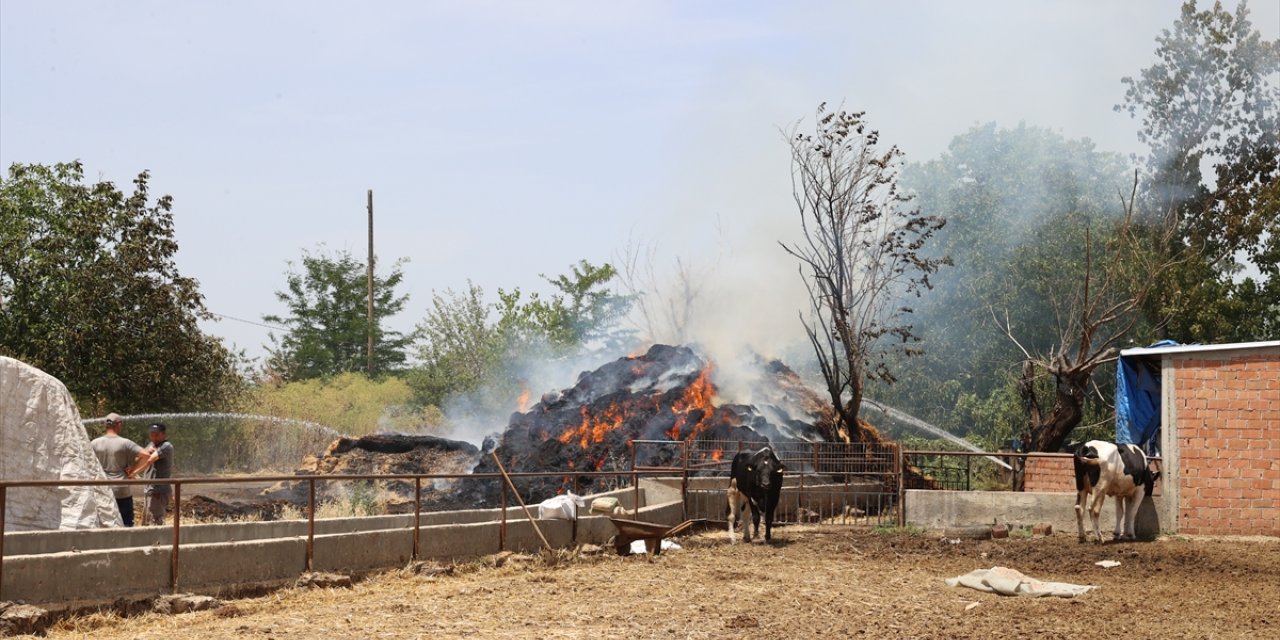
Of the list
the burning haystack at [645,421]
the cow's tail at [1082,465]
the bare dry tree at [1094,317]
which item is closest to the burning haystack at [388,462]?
the burning haystack at [645,421]

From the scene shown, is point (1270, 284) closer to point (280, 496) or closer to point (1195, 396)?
point (1195, 396)

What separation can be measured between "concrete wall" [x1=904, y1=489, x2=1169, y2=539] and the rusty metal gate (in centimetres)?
55

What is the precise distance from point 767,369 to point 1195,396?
1270cm

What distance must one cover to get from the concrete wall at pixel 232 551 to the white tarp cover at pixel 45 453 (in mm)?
666

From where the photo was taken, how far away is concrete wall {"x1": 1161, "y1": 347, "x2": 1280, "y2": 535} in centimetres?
2016

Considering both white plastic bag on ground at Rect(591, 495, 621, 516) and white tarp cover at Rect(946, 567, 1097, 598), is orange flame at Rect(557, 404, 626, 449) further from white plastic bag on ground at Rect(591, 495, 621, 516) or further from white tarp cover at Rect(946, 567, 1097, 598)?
white tarp cover at Rect(946, 567, 1097, 598)

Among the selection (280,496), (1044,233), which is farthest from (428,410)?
(1044,233)

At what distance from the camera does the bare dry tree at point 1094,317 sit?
28.7 metres

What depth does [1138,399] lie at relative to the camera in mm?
24156

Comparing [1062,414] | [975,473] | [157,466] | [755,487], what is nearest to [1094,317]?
[975,473]

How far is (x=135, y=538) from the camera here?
12859 millimetres

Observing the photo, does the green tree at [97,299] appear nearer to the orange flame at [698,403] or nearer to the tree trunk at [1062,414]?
the orange flame at [698,403]

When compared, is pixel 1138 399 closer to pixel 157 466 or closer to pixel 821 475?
pixel 821 475

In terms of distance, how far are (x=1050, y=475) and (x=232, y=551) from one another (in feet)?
58.4
